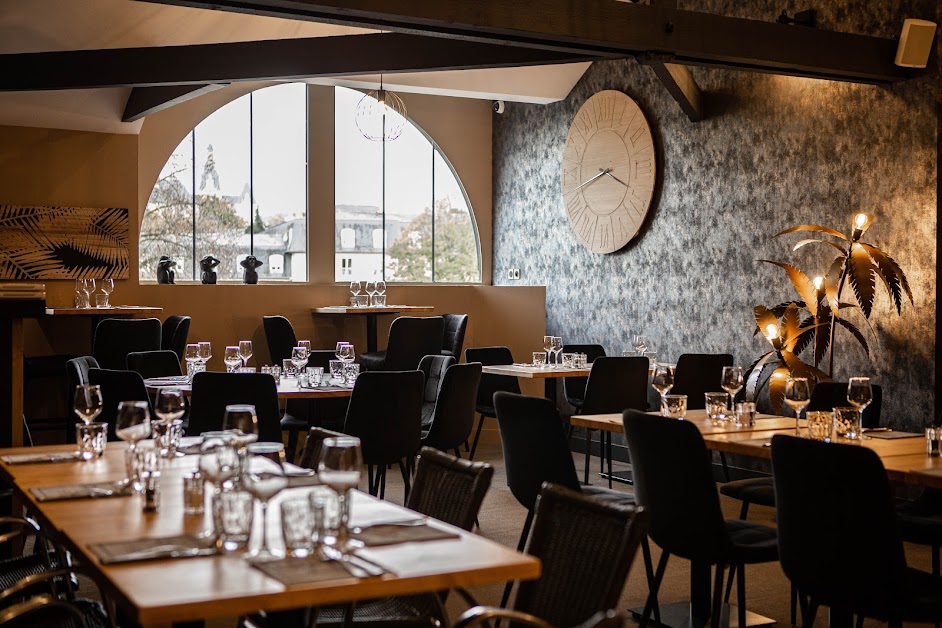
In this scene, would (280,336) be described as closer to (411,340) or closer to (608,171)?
(411,340)

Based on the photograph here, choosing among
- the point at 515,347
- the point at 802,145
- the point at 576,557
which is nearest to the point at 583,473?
the point at 515,347

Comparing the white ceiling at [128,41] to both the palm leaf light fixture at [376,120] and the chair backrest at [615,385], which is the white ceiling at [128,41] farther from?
the chair backrest at [615,385]

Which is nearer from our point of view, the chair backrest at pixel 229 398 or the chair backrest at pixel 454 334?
the chair backrest at pixel 229 398

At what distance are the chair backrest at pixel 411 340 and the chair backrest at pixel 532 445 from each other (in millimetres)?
4154

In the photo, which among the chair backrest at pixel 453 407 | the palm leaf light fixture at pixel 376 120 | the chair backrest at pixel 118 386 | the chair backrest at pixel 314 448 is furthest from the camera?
the palm leaf light fixture at pixel 376 120

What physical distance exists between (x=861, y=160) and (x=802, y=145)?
1.88 feet

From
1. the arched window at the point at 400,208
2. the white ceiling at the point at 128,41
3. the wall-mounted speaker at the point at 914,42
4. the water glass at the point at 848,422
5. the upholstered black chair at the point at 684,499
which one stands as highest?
the white ceiling at the point at 128,41

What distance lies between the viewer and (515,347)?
10062 mm

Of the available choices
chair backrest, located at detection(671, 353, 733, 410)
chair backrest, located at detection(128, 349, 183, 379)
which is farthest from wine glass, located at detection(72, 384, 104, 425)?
chair backrest, located at detection(671, 353, 733, 410)

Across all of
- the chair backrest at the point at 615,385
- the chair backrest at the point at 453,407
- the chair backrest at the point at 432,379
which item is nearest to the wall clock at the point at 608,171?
the chair backrest at the point at 615,385

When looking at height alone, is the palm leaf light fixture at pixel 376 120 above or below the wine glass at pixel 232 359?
above

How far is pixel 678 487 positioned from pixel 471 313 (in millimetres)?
6582

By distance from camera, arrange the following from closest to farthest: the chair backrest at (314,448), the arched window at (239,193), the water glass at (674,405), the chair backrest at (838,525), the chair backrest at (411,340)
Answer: the chair backrest at (838,525)
the chair backrest at (314,448)
the water glass at (674,405)
the chair backrest at (411,340)
the arched window at (239,193)

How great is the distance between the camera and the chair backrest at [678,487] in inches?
137
